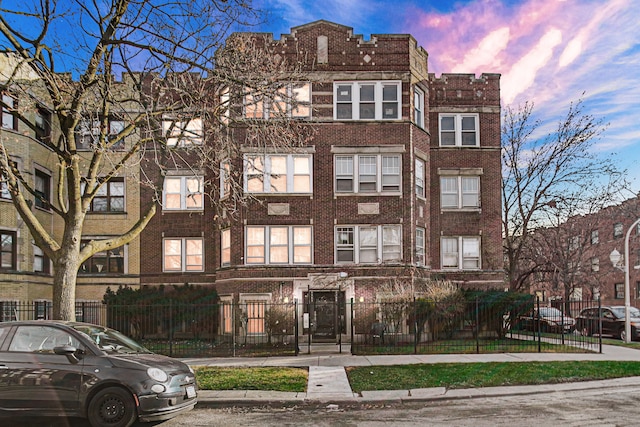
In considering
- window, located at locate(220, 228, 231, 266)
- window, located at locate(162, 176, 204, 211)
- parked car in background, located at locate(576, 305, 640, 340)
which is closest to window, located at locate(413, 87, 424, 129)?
window, located at locate(220, 228, 231, 266)

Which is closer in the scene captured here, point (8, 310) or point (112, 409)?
point (112, 409)

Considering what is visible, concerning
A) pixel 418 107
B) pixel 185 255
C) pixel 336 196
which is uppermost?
pixel 418 107

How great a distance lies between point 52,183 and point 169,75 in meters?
15.6

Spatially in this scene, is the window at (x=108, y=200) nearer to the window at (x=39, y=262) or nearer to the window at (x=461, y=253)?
the window at (x=39, y=262)

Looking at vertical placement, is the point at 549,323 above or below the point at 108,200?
below

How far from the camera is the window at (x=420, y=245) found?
960 inches

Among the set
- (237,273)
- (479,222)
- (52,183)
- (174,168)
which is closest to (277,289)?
(237,273)

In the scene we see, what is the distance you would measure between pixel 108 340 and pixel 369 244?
1458 cm

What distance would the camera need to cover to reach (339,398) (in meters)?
11.5

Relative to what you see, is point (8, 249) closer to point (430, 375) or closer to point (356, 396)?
point (356, 396)

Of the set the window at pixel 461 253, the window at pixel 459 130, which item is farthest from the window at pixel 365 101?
the window at pixel 461 253

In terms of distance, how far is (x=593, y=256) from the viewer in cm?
4128

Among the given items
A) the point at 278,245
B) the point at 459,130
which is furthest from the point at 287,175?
the point at 459,130

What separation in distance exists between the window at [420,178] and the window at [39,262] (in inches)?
659
